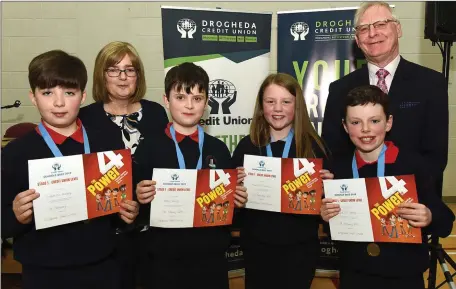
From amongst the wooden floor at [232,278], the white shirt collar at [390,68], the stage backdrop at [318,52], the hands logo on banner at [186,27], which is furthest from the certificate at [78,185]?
the stage backdrop at [318,52]

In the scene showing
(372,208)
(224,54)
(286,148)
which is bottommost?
(372,208)

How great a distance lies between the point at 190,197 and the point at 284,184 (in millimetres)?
545

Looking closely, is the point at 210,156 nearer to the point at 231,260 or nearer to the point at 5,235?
the point at 5,235

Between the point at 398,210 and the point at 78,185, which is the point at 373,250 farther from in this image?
the point at 78,185

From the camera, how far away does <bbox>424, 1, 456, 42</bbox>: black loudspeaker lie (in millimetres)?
3141

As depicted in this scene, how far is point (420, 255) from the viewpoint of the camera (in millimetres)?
2111

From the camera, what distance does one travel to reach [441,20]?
3176 millimetres

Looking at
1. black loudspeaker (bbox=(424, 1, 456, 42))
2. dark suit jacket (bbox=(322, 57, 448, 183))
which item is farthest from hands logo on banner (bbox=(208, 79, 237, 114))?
black loudspeaker (bbox=(424, 1, 456, 42))

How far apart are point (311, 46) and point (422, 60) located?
247 cm

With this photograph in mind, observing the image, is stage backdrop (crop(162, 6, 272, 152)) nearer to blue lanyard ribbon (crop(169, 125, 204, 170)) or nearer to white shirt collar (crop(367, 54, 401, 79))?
white shirt collar (crop(367, 54, 401, 79))

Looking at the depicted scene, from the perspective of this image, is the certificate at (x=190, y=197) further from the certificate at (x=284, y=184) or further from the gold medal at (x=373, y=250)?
the gold medal at (x=373, y=250)

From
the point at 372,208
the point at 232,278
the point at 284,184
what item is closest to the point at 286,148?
the point at 284,184

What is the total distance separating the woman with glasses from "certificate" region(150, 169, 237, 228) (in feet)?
2.01

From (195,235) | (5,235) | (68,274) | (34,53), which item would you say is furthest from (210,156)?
(34,53)
